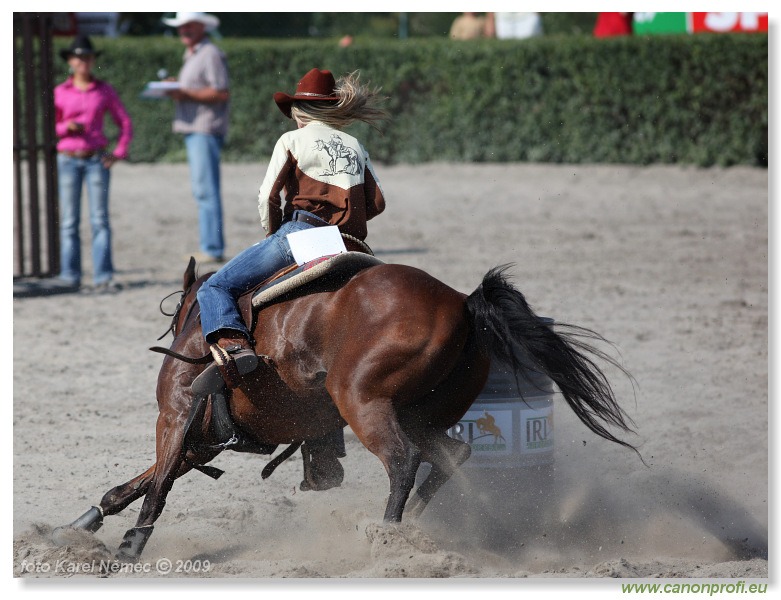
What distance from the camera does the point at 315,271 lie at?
413cm

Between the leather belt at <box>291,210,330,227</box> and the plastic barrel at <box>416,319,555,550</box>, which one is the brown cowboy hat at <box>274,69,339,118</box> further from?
the plastic barrel at <box>416,319,555,550</box>

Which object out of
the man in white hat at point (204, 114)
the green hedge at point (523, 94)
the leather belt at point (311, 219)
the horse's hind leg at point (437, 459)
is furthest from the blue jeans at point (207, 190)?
the horse's hind leg at point (437, 459)

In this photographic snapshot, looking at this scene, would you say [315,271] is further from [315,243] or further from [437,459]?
[437,459]

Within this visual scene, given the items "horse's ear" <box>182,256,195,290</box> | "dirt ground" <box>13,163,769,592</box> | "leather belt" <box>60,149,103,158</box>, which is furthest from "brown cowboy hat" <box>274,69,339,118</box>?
"leather belt" <box>60,149,103,158</box>

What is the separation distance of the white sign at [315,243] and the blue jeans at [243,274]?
2.0 inches

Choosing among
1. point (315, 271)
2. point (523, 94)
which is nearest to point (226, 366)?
point (315, 271)

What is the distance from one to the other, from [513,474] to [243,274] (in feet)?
4.68

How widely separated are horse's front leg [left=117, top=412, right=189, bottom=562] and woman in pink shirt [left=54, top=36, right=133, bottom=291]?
214 inches

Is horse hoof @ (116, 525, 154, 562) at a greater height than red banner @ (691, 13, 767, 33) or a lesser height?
lesser

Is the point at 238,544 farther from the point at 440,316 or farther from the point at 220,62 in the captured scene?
the point at 220,62

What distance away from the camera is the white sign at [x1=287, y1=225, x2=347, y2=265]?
423 cm

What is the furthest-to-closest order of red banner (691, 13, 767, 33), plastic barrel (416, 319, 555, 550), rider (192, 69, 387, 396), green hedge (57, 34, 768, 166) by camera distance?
1. red banner (691, 13, 767, 33)
2. green hedge (57, 34, 768, 166)
3. plastic barrel (416, 319, 555, 550)
4. rider (192, 69, 387, 396)

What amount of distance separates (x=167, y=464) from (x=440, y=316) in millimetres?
1283

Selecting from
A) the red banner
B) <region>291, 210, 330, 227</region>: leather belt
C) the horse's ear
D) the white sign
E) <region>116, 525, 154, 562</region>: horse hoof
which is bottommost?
<region>116, 525, 154, 562</region>: horse hoof
